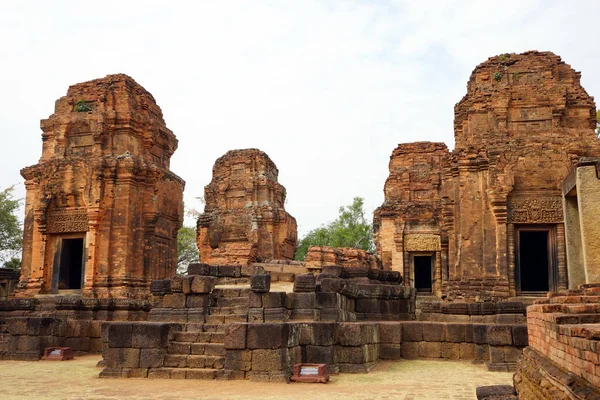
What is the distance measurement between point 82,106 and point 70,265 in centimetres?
485

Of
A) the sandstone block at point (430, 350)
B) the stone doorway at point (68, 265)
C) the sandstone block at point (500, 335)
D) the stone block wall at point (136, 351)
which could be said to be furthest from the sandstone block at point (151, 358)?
the stone doorway at point (68, 265)

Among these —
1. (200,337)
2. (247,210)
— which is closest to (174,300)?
(200,337)

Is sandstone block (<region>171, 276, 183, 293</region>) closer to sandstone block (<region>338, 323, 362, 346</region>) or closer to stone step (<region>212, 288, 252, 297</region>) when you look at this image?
stone step (<region>212, 288, 252, 297</region>)

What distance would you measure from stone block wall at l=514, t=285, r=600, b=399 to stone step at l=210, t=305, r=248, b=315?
548 centimetres

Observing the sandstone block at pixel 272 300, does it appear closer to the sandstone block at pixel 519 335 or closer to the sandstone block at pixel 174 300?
the sandstone block at pixel 174 300

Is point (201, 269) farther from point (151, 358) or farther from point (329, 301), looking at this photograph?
point (151, 358)

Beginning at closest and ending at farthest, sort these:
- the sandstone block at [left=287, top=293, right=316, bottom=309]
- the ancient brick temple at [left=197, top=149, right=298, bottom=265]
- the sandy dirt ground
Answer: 1. the sandy dirt ground
2. the sandstone block at [left=287, top=293, right=316, bottom=309]
3. the ancient brick temple at [left=197, top=149, right=298, bottom=265]

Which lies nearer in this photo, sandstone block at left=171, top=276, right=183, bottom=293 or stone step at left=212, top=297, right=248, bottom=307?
sandstone block at left=171, top=276, right=183, bottom=293

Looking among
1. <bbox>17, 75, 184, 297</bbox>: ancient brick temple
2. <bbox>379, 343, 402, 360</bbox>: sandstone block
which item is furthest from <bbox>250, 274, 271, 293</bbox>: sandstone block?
<bbox>17, 75, 184, 297</bbox>: ancient brick temple

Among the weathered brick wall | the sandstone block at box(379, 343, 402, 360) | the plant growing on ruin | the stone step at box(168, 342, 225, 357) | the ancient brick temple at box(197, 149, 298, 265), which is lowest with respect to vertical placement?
the sandstone block at box(379, 343, 402, 360)

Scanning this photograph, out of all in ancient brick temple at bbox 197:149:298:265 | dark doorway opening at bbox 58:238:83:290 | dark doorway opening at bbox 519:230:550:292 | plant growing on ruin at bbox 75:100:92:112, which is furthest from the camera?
ancient brick temple at bbox 197:149:298:265

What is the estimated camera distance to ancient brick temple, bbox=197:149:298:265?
2534cm

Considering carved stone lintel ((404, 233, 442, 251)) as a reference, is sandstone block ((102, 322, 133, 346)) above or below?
below

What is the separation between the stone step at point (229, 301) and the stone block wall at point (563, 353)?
18.7 ft
